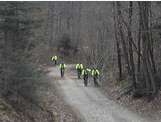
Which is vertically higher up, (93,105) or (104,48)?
(104,48)

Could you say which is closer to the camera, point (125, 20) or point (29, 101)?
point (29, 101)

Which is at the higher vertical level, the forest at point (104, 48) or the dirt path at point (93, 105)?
the forest at point (104, 48)

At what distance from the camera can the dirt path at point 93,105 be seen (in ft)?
64.8

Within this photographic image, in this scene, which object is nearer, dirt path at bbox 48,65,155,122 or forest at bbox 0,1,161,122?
forest at bbox 0,1,161,122

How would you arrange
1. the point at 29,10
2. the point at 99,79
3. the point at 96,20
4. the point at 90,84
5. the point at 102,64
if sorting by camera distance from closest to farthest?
the point at 29,10
the point at 90,84
the point at 99,79
the point at 102,64
the point at 96,20

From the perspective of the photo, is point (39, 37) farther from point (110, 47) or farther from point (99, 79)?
point (110, 47)

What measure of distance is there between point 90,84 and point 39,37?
52.6 feet

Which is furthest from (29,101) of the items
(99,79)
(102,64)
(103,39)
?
(103,39)

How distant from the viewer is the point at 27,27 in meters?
16.9

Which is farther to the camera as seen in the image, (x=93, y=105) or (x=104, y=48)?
(x=104, y=48)

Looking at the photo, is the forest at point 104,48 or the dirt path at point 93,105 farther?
the dirt path at point 93,105

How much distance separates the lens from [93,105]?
2388 cm

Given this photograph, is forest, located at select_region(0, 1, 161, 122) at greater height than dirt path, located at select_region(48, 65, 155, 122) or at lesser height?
greater

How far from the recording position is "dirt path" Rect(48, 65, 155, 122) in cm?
1975
